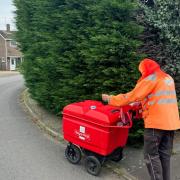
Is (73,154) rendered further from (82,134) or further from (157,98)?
(157,98)

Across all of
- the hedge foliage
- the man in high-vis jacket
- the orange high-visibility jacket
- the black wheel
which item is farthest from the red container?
the hedge foliage

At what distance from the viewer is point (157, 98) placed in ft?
14.4

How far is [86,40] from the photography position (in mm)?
6449

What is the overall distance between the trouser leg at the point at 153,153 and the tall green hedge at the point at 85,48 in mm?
1576

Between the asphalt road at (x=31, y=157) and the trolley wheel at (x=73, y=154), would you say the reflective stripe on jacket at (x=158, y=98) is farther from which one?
the trolley wheel at (x=73, y=154)

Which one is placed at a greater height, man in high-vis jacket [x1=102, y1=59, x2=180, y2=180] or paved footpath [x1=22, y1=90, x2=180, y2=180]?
man in high-vis jacket [x1=102, y1=59, x2=180, y2=180]

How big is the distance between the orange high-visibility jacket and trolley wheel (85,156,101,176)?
1226 millimetres

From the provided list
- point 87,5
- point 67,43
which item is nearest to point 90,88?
point 67,43

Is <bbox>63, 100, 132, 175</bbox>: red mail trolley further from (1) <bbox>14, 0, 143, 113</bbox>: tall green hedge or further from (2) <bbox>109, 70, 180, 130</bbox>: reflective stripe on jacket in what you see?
(1) <bbox>14, 0, 143, 113</bbox>: tall green hedge

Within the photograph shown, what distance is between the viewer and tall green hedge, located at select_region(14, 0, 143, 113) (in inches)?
227

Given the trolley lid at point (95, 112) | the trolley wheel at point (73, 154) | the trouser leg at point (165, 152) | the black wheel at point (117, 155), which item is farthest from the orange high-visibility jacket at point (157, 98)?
the trolley wheel at point (73, 154)

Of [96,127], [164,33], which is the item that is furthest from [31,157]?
[164,33]

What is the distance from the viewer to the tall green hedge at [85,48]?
5773 mm

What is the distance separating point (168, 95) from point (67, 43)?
3354mm
